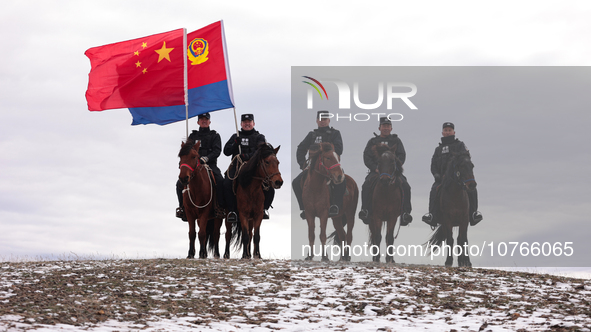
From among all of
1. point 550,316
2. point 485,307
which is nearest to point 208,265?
point 485,307

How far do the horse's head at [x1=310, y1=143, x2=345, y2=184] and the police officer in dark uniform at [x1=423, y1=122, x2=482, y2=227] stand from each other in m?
3.16

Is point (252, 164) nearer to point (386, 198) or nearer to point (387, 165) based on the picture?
point (387, 165)

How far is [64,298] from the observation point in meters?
11.6

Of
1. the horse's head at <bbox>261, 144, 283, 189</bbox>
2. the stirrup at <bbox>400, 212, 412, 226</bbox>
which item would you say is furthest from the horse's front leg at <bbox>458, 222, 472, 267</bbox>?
the horse's head at <bbox>261, 144, 283, 189</bbox>

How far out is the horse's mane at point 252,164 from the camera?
16.0m

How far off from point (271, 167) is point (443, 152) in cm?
697

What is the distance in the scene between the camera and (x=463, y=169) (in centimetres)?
1961

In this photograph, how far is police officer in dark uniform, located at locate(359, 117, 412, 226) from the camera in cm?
1994

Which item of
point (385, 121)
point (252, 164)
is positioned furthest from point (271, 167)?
point (385, 121)

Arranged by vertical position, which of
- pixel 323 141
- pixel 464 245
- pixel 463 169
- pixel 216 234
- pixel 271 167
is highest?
pixel 323 141

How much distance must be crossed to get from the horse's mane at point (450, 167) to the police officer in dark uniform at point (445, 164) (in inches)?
5.5

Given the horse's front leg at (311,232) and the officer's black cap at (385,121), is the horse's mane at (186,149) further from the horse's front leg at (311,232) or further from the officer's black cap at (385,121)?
the officer's black cap at (385,121)

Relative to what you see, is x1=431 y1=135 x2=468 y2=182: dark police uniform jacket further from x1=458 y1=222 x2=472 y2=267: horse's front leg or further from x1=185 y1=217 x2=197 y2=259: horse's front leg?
x1=185 y1=217 x2=197 y2=259: horse's front leg

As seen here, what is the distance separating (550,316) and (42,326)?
8.83 meters
